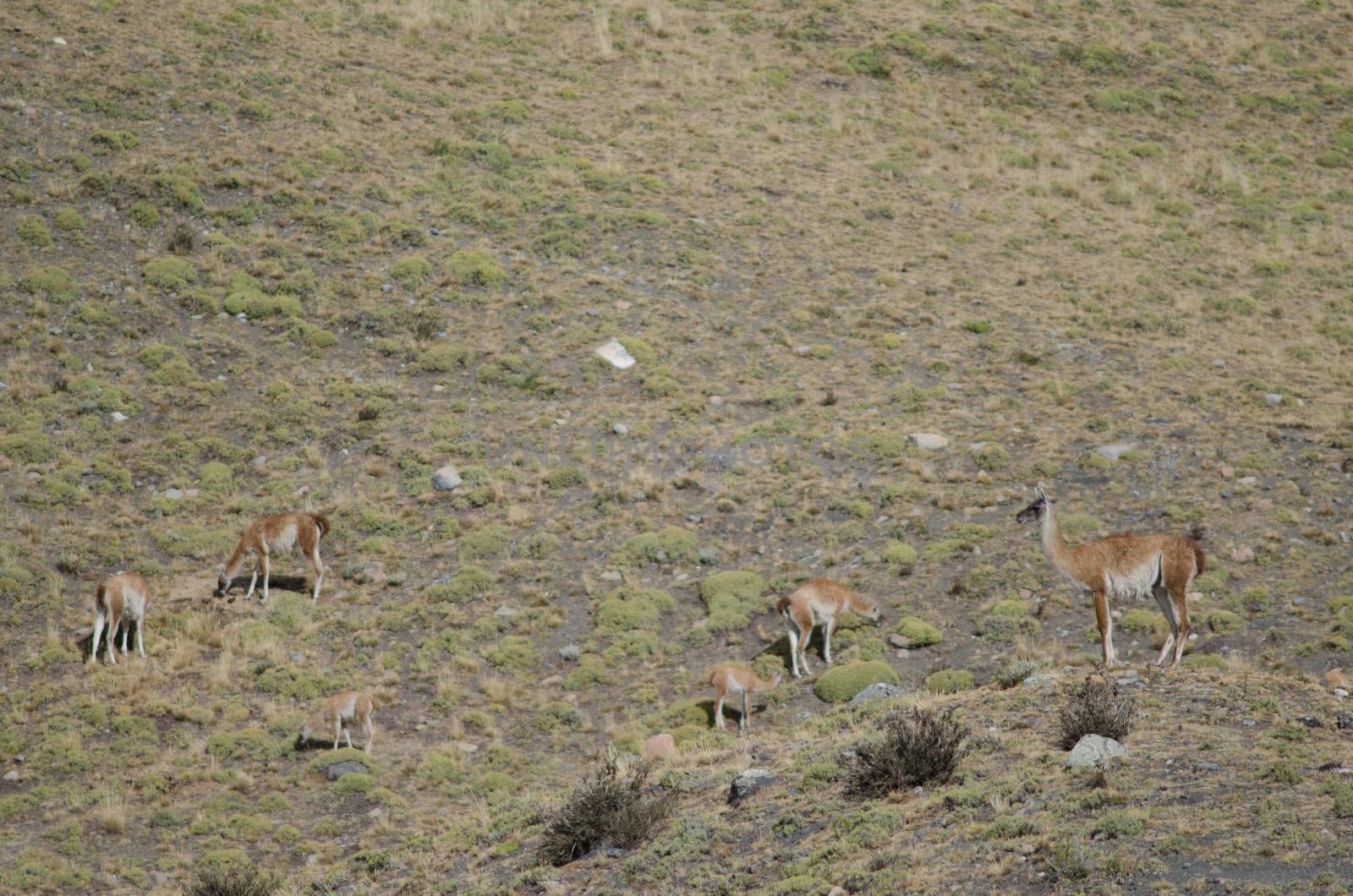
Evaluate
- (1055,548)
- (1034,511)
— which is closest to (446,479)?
(1034,511)

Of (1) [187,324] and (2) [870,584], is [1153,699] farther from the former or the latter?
(1) [187,324]

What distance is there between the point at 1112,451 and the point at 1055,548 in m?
8.90

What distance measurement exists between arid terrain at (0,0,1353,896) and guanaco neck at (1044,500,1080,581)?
146cm

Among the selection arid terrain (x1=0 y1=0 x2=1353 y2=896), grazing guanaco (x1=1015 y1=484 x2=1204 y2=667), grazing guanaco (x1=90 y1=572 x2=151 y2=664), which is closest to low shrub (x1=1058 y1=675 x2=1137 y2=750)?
arid terrain (x1=0 y1=0 x2=1353 y2=896)

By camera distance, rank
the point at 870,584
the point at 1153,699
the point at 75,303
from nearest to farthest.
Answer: the point at 1153,699
the point at 870,584
the point at 75,303

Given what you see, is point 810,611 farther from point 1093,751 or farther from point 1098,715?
point 1093,751

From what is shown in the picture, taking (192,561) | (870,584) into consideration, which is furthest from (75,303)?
(870,584)

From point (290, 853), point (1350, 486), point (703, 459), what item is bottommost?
point (290, 853)

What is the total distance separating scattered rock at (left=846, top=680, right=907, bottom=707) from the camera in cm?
1688

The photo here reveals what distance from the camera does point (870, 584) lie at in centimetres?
2112

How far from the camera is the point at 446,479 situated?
24.2 m

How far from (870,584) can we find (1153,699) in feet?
26.8

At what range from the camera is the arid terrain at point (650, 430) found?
43.9 feet

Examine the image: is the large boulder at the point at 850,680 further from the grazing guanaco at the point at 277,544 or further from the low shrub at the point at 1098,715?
the grazing guanaco at the point at 277,544
